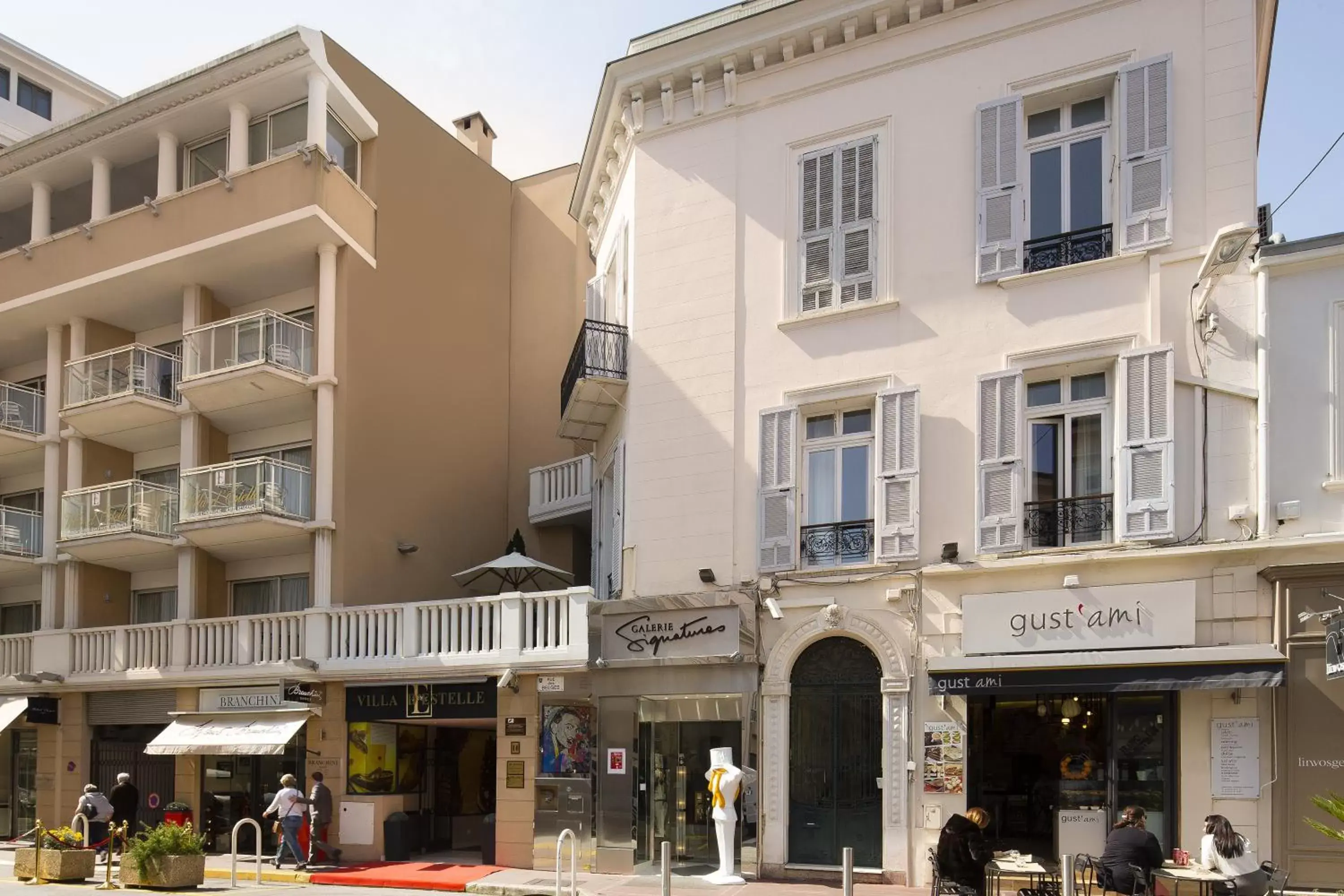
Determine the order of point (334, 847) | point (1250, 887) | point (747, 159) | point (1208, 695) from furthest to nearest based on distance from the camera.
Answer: point (334, 847) < point (747, 159) < point (1208, 695) < point (1250, 887)

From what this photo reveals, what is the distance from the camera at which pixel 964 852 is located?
12.3m

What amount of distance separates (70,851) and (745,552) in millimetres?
10537

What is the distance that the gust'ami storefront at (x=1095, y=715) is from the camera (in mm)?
14195

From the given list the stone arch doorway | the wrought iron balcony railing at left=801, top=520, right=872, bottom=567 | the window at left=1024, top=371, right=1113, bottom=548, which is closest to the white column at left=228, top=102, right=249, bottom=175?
the wrought iron balcony railing at left=801, top=520, right=872, bottom=567

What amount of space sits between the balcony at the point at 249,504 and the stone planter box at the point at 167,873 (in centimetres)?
654

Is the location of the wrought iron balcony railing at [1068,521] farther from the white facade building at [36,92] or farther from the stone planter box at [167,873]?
the white facade building at [36,92]

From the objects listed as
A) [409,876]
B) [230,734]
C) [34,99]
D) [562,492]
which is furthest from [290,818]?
[34,99]

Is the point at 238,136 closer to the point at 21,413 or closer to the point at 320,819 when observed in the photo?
the point at 21,413

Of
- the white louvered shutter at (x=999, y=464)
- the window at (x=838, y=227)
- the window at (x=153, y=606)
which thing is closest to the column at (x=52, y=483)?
the window at (x=153, y=606)

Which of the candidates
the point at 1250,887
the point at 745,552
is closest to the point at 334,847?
the point at 745,552

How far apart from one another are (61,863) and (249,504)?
6618mm

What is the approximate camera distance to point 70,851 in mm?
17875

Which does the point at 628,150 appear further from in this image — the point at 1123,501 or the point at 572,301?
the point at 1123,501
